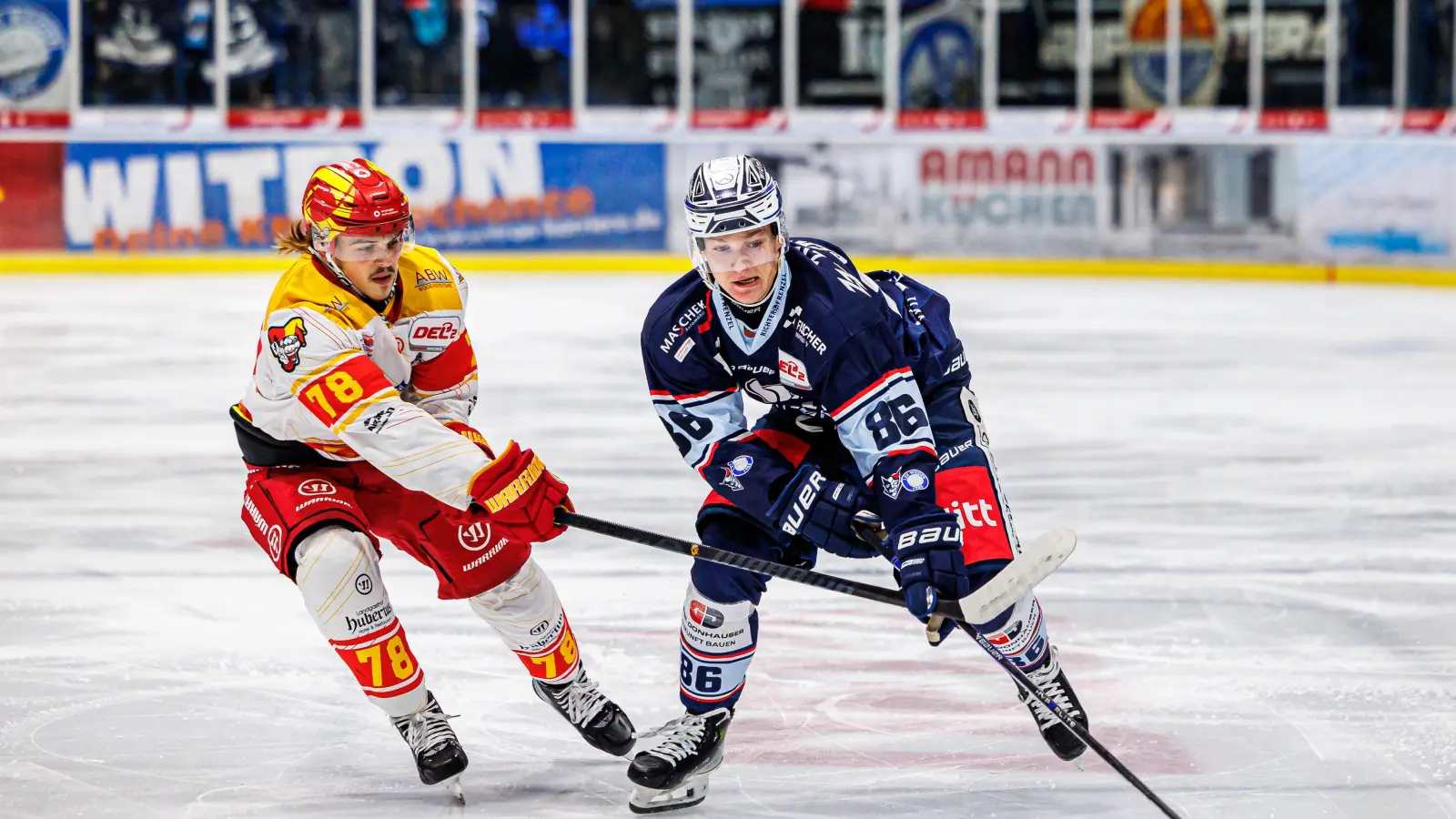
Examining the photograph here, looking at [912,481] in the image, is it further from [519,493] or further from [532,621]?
[532,621]

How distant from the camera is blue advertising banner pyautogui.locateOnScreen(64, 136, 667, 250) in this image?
490 inches

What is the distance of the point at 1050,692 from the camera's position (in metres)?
3.01

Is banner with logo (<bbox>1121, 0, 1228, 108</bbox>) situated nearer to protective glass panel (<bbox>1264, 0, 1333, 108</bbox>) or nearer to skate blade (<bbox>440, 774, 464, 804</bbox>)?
protective glass panel (<bbox>1264, 0, 1333, 108</bbox>)

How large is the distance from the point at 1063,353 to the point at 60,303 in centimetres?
546

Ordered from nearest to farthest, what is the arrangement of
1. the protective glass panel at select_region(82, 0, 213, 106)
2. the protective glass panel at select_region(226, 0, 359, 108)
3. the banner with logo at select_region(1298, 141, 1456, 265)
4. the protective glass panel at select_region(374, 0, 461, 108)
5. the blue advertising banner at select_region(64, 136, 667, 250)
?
1. the banner with logo at select_region(1298, 141, 1456, 265)
2. the blue advertising banner at select_region(64, 136, 667, 250)
3. the protective glass panel at select_region(82, 0, 213, 106)
4. the protective glass panel at select_region(226, 0, 359, 108)
5. the protective glass panel at select_region(374, 0, 461, 108)

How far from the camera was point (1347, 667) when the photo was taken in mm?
3516

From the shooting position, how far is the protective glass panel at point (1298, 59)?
45.3 feet

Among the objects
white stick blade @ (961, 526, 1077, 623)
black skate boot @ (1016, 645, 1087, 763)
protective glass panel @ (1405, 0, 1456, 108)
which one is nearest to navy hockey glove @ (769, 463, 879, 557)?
white stick blade @ (961, 526, 1077, 623)

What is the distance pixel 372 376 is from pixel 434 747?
22.6 inches

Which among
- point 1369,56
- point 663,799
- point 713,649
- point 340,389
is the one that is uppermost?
point 1369,56

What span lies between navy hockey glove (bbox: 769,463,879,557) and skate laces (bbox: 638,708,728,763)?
1.17ft

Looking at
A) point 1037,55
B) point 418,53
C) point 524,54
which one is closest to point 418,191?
point 418,53

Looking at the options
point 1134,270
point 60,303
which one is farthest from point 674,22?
point 60,303

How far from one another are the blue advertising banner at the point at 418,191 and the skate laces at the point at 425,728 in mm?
9847
